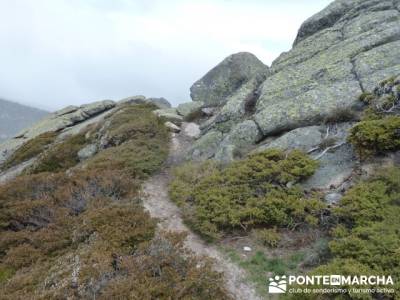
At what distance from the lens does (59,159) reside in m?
21.4

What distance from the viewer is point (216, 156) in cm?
1670

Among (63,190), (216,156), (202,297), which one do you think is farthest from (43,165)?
(202,297)

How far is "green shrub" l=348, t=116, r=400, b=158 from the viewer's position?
457 inches

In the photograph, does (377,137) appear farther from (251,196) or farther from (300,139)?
(251,196)

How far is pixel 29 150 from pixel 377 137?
23168 mm

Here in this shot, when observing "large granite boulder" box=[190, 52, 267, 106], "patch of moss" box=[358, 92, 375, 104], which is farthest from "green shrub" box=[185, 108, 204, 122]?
"patch of moss" box=[358, 92, 375, 104]

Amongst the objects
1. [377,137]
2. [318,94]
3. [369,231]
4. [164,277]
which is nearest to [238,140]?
[318,94]

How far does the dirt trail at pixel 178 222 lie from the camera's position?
9141 millimetres

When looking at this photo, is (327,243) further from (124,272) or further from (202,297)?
(124,272)

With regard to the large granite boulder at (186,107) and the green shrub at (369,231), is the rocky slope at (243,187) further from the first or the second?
the large granite boulder at (186,107)

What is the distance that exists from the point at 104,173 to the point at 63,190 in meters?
1.77

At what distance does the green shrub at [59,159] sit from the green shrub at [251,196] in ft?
30.2

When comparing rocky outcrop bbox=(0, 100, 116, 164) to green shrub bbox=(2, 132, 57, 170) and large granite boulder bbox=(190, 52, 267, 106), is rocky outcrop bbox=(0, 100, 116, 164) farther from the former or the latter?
large granite boulder bbox=(190, 52, 267, 106)

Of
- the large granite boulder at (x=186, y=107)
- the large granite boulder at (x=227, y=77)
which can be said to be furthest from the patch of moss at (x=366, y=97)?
the large granite boulder at (x=227, y=77)
